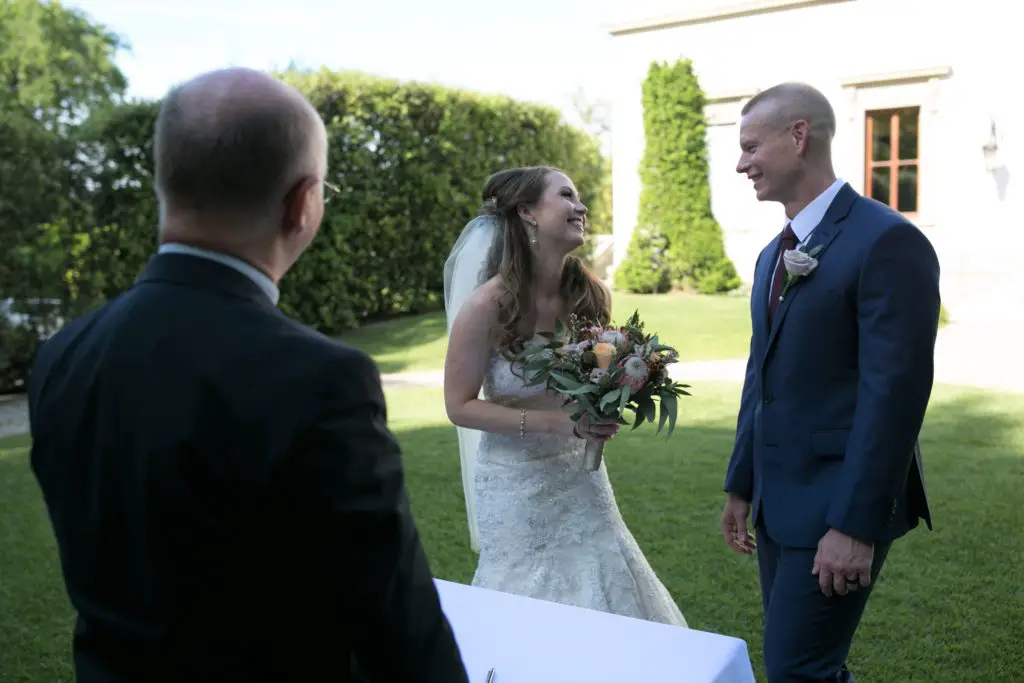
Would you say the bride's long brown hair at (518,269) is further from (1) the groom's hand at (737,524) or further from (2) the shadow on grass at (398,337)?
(2) the shadow on grass at (398,337)

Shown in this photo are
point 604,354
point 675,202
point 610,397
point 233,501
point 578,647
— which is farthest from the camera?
point 675,202

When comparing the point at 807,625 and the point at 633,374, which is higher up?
the point at 633,374

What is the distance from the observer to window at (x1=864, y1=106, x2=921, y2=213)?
17047 millimetres

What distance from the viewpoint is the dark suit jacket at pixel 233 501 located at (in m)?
1.18

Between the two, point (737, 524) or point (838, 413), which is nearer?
point (838, 413)

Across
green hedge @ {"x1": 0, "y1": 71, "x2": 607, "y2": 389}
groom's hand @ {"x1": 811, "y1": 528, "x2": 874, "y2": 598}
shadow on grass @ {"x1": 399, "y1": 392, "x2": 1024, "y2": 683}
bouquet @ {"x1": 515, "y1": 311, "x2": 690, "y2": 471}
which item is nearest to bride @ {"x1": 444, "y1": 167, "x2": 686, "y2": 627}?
bouquet @ {"x1": 515, "y1": 311, "x2": 690, "y2": 471}

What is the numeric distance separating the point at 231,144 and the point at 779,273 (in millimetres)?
2144

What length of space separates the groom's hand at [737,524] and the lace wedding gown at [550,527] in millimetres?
401

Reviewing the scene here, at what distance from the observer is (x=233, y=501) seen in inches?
46.6

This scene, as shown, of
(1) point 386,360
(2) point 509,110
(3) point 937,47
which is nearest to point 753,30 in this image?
(3) point 937,47

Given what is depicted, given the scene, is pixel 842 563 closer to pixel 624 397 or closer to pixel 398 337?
pixel 624 397

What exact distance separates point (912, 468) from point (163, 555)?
236 cm

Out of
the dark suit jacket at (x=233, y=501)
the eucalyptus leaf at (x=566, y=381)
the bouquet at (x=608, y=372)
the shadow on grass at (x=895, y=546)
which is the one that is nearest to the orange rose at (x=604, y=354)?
the bouquet at (x=608, y=372)

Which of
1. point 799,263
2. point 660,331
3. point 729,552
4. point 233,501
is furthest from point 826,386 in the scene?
point 660,331
